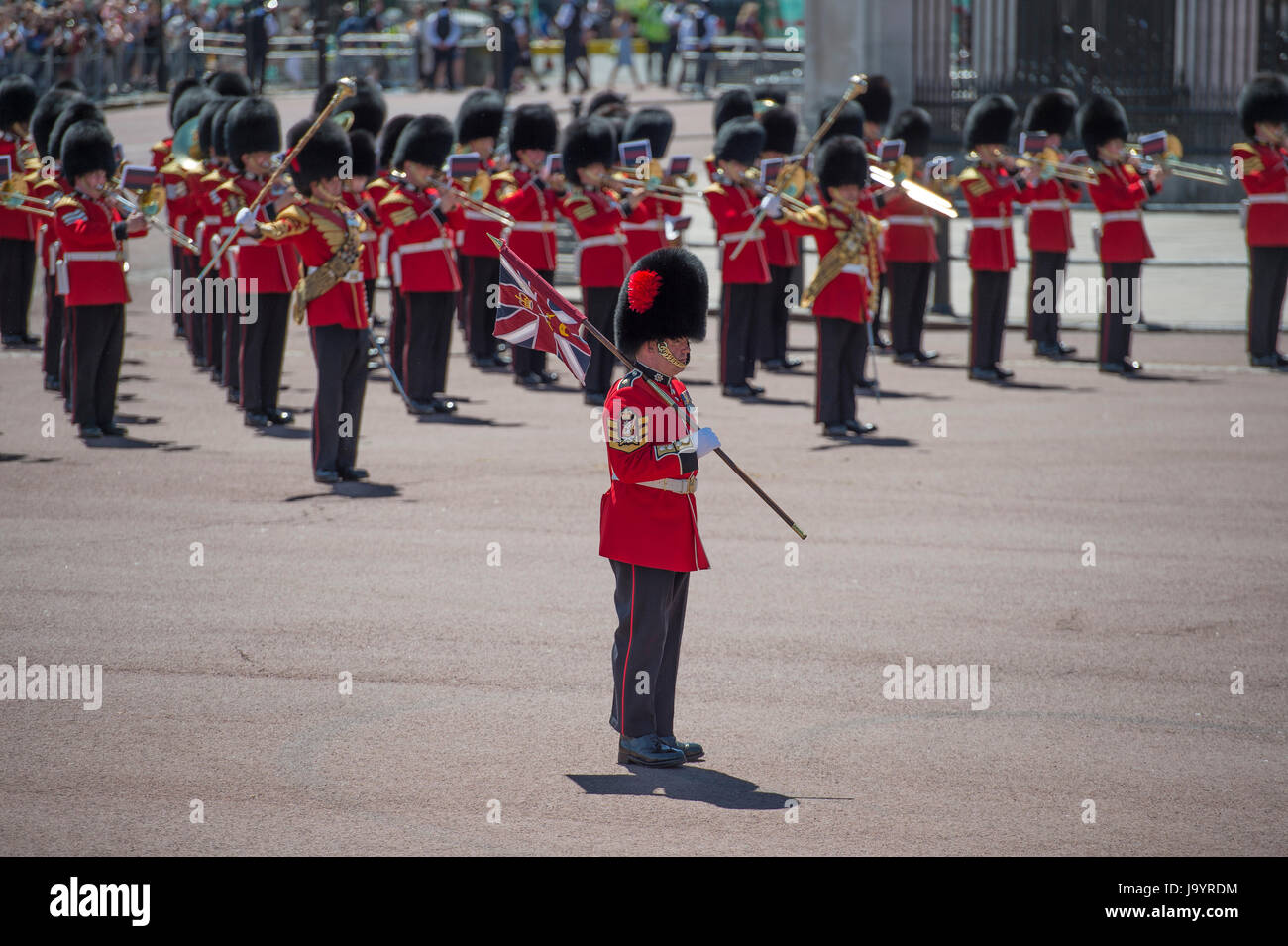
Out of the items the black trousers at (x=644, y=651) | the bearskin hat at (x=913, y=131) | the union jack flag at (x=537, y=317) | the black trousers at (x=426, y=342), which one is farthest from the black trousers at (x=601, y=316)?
the black trousers at (x=644, y=651)

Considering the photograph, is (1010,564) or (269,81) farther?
(269,81)

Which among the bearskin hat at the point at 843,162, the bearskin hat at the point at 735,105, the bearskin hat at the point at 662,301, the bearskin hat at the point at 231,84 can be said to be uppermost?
the bearskin hat at the point at 231,84

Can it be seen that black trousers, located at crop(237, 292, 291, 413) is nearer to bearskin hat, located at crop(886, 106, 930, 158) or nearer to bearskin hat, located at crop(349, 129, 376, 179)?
bearskin hat, located at crop(349, 129, 376, 179)

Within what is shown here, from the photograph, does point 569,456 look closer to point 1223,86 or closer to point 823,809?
point 823,809

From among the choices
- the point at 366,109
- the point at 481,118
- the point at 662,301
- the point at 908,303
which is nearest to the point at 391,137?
the point at 366,109

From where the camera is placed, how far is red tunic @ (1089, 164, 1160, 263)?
479 inches

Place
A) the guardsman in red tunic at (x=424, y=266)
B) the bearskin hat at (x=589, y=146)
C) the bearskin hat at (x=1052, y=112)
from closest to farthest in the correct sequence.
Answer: the guardsman in red tunic at (x=424, y=266)
the bearskin hat at (x=589, y=146)
the bearskin hat at (x=1052, y=112)

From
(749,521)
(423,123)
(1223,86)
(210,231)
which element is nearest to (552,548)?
(749,521)

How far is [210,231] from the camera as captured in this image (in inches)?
460

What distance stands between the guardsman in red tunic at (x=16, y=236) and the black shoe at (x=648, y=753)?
930cm

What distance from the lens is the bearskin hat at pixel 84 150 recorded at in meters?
9.54

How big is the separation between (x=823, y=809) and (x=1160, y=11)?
18.7 m

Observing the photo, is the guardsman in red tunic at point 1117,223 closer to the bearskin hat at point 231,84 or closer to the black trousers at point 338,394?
the black trousers at point 338,394

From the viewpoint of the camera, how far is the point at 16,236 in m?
13.4
